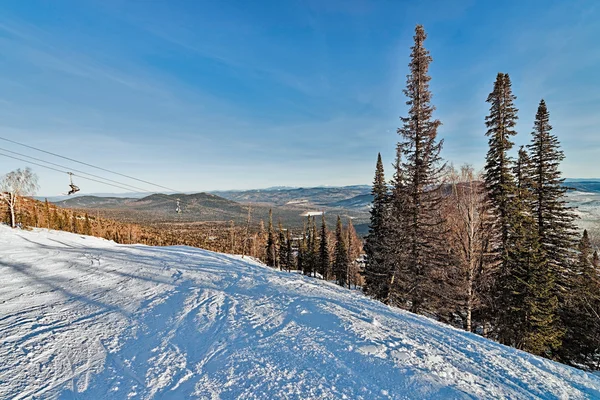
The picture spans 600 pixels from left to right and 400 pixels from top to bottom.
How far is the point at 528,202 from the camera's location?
15266 millimetres

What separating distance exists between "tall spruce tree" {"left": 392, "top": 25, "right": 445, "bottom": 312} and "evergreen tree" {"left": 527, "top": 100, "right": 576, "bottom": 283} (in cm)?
737

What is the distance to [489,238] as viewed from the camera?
49.5 ft

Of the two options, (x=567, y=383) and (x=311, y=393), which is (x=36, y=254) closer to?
(x=311, y=393)

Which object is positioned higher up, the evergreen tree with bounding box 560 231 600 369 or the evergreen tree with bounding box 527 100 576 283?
the evergreen tree with bounding box 527 100 576 283

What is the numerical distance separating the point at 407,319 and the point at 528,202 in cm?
1379

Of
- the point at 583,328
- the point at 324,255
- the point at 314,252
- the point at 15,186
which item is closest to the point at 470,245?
the point at 583,328

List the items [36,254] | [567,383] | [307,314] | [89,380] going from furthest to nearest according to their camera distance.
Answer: [36,254] < [307,314] < [567,383] < [89,380]

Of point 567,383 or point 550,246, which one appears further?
point 550,246

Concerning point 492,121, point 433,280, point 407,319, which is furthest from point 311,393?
point 492,121

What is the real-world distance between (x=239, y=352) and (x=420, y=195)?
39.2 ft

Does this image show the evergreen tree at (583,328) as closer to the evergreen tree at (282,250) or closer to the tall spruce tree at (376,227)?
the tall spruce tree at (376,227)

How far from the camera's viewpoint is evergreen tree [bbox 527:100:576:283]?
15734 mm

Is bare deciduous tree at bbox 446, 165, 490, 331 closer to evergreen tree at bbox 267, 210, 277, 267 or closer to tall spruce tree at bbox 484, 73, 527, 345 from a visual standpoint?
tall spruce tree at bbox 484, 73, 527, 345

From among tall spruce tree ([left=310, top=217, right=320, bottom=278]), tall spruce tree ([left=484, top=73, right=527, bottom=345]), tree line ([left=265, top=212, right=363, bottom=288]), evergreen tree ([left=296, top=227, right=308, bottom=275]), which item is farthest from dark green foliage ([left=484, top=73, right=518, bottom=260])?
evergreen tree ([left=296, top=227, right=308, bottom=275])
